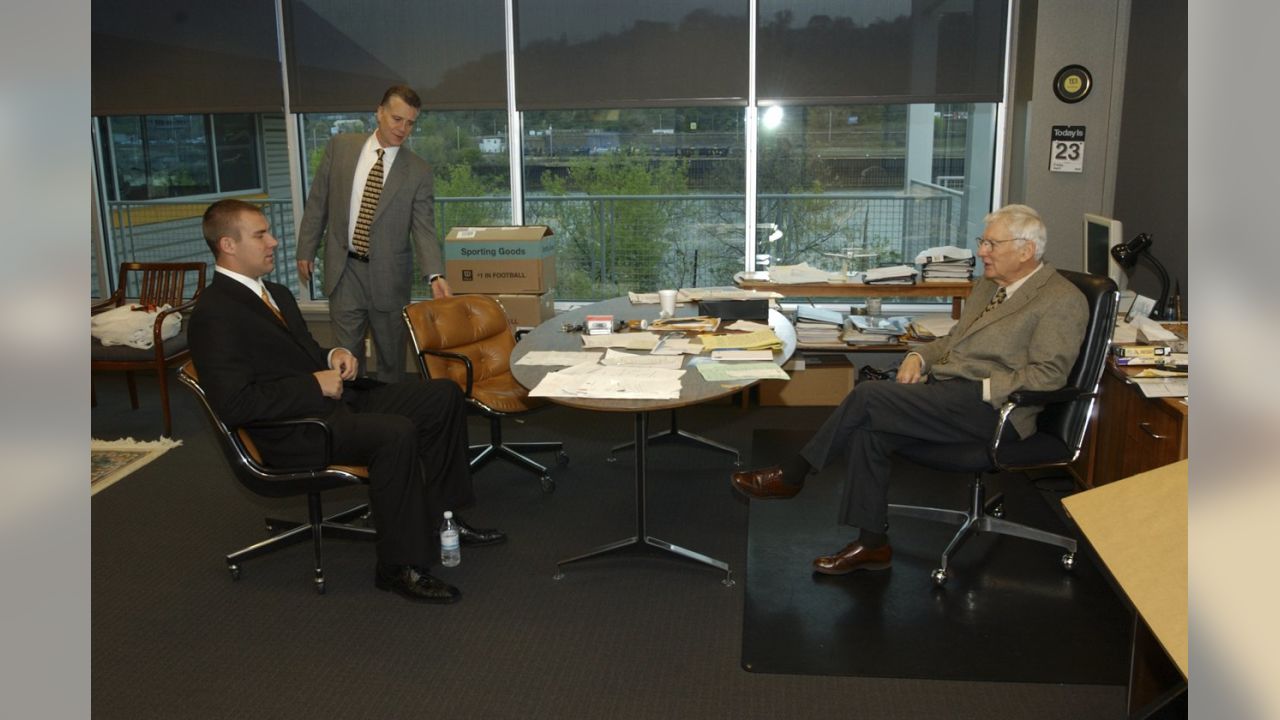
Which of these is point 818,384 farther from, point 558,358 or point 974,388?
point 558,358

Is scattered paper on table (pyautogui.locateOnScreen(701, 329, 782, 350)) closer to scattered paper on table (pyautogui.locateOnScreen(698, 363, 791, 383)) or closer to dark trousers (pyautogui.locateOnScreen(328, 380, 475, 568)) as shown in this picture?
scattered paper on table (pyautogui.locateOnScreen(698, 363, 791, 383))

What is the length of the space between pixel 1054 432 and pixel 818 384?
208 centimetres

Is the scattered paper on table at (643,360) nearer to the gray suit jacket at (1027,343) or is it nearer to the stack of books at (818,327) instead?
the gray suit jacket at (1027,343)

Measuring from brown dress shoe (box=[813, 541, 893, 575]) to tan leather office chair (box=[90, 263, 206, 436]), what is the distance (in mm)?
3450

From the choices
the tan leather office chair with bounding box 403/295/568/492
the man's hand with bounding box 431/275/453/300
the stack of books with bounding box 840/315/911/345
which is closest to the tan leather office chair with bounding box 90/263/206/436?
the man's hand with bounding box 431/275/453/300

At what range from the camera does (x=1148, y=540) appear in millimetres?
1374

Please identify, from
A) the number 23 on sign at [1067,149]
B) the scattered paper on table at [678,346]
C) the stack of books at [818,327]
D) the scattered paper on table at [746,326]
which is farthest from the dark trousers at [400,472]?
the number 23 on sign at [1067,149]

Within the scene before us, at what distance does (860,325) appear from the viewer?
5.24m

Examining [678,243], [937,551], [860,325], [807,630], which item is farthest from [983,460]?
[678,243]

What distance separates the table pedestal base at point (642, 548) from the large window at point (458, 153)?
10.4 ft

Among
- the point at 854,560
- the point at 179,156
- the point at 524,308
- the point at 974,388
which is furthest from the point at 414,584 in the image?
the point at 179,156

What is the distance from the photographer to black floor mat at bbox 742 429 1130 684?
2877 mm

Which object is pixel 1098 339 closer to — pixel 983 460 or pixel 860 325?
pixel 983 460

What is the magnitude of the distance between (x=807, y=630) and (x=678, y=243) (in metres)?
3.52
